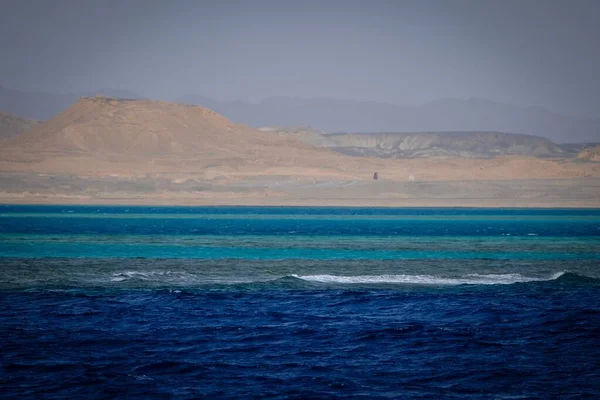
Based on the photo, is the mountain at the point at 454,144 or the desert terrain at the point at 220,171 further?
the mountain at the point at 454,144

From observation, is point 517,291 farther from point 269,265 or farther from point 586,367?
point 269,265

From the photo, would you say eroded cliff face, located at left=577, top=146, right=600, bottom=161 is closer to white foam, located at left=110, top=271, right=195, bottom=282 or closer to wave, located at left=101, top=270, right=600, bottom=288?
wave, located at left=101, top=270, right=600, bottom=288

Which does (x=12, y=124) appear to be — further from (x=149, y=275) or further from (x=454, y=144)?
(x=149, y=275)

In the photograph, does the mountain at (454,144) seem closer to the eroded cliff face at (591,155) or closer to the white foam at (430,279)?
the eroded cliff face at (591,155)

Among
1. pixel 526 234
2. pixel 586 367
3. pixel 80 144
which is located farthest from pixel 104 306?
pixel 80 144

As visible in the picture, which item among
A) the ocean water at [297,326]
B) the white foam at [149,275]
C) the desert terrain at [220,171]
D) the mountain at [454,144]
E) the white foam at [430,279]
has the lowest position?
the ocean water at [297,326]

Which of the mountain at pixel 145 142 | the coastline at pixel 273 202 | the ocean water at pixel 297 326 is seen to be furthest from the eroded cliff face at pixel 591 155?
the ocean water at pixel 297 326

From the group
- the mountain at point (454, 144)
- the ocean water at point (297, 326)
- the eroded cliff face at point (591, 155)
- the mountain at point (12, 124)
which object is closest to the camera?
the ocean water at point (297, 326)
